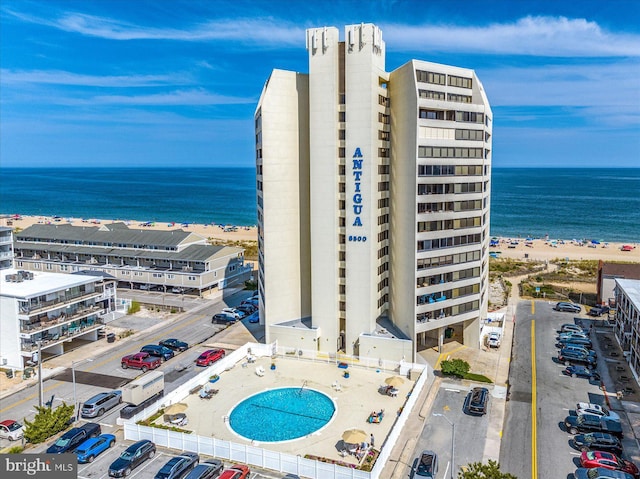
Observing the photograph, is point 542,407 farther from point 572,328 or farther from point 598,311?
point 598,311

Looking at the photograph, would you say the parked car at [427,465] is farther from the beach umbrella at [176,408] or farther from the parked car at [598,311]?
the parked car at [598,311]

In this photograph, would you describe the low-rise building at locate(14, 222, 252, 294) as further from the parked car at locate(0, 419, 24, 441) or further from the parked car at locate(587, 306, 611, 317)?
the parked car at locate(587, 306, 611, 317)

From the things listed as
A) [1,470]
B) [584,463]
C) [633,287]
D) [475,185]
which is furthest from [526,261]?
[1,470]

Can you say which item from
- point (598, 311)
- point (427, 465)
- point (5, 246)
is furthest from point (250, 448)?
point (5, 246)

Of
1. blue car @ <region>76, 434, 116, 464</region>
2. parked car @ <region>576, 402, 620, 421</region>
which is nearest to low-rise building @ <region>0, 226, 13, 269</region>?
blue car @ <region>76, 434, 116, 464</region>

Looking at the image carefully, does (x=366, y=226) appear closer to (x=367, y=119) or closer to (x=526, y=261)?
(x=367, y=119)

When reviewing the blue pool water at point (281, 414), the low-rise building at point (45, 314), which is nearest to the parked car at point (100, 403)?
the blue pool water at point (281, 414)
